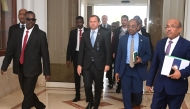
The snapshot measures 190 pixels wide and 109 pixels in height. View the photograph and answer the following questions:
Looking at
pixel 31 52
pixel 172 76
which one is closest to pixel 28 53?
pixel 31 52

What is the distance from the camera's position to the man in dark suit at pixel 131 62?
394 cm

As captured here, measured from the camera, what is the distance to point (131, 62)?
3904mm

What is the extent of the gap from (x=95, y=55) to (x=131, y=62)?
2.25ft

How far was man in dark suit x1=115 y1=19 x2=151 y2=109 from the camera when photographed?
12.9 ft

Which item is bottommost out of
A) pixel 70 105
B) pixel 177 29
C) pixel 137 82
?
pixel 70 105

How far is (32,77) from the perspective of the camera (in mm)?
3830

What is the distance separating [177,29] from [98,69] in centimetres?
172

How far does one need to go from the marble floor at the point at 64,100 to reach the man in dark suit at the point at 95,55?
27.8 inches

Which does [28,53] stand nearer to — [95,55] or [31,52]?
[31,52]

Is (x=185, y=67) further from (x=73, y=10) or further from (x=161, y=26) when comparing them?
(x=73, y=10)

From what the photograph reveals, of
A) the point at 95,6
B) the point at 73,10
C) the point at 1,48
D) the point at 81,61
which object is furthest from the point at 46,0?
the point at 95,6

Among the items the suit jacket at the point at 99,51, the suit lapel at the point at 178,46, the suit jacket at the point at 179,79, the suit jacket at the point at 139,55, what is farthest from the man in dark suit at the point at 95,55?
the suit lapel at the point at 178,46

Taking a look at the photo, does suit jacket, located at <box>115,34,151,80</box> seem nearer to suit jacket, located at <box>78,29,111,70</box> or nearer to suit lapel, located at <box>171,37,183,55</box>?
suit jacket, located at <box>78,29,111,70</box>

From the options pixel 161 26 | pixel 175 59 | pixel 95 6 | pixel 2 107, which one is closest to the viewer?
pixel 175 59
